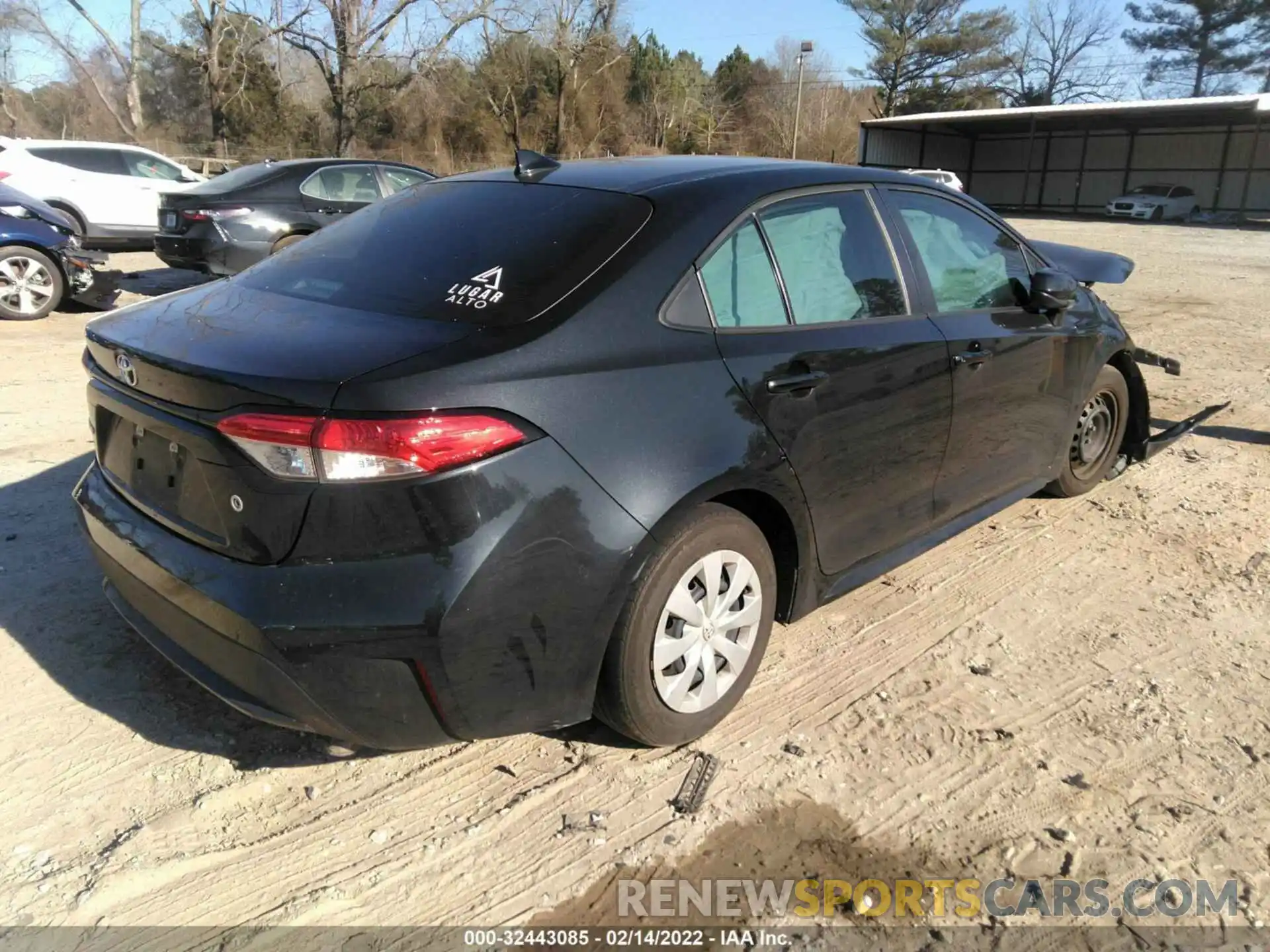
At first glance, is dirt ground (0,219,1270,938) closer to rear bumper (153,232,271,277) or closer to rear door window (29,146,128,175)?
rear bumper (153,232,271,277)

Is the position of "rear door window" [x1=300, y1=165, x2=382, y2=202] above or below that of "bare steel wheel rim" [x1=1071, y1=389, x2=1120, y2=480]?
above

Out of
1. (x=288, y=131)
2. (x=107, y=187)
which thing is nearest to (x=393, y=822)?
(x=107, y=187)

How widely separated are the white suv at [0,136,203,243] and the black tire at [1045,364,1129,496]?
39.2 feet

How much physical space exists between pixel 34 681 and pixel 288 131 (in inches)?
1582

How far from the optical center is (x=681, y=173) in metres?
3.03

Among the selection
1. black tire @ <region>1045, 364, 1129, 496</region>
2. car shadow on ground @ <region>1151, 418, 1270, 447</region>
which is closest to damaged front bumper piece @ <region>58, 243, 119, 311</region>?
black tire @ <region>1045, 364, 1129, 496</region>

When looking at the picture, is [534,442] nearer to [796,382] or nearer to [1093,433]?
[796,382]

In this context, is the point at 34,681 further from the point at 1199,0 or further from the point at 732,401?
the point at 1199,0

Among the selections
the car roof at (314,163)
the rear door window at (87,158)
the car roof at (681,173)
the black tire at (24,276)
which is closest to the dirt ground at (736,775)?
the car roof at (681,173)

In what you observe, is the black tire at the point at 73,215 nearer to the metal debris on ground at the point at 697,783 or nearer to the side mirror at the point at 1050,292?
the side mirror at the point at 1050,292

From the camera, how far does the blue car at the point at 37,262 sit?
8586mm

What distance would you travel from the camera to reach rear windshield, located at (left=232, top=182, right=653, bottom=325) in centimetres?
251

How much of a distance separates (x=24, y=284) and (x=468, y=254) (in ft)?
26.3

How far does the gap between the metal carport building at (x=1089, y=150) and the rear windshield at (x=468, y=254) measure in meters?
37.3
